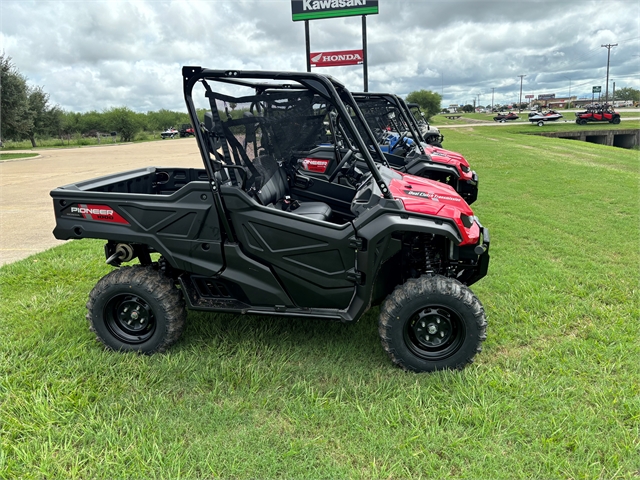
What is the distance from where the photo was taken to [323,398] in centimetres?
288

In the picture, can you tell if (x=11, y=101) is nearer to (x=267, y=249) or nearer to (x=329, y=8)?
(x=329, y=8)

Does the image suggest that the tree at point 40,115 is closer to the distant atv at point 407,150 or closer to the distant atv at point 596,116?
the distant atv at point 407,150

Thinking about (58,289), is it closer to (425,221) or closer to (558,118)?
(425,221)

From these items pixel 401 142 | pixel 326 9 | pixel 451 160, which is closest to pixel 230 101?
pixel 451 160

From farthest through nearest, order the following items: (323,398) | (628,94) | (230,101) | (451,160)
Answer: (628,94), (451,160), (230,101), (323,398)

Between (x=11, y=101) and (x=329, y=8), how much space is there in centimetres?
1764

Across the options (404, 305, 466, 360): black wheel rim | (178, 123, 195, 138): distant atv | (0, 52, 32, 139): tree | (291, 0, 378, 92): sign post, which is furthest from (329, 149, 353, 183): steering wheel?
(0, 52, 32, 139): tree

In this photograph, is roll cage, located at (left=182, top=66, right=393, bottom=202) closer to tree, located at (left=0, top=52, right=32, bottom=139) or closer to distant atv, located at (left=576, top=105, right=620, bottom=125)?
tree, located at (left=0, top=52, right=32, bottom=139)

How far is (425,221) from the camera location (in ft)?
9.88

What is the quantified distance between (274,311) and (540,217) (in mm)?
5325

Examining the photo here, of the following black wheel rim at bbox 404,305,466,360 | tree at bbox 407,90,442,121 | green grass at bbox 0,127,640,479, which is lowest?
green grass at bbox 0,127,640,479

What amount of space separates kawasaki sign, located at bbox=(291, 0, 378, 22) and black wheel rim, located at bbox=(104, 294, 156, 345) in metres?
13.3

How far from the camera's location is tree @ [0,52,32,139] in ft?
75.6

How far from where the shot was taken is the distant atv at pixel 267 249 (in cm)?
306
